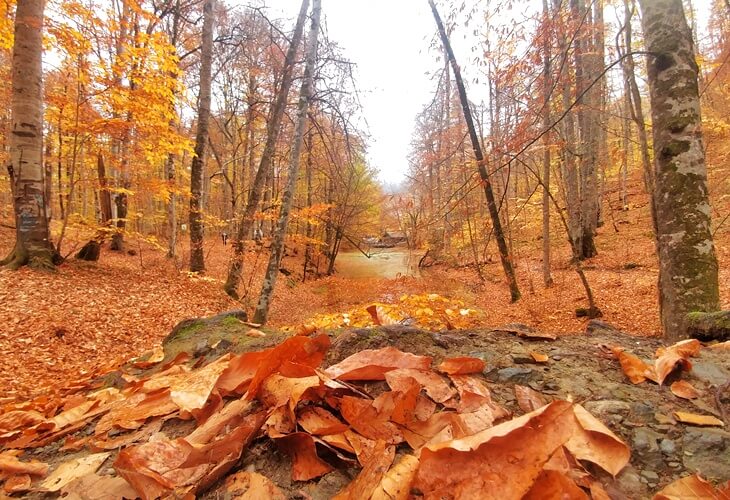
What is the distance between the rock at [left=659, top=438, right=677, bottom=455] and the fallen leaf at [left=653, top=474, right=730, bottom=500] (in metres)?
0.21

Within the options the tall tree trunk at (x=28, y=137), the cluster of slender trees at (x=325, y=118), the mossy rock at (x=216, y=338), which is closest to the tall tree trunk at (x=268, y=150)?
the cluster of slender trees at (x=325, y=118)

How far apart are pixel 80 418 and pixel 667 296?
3984 millimetres

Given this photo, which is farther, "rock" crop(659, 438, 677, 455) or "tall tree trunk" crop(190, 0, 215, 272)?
"tall tree trunk" crop(190, 0, 215, 272)

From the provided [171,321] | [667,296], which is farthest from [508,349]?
[171,321]

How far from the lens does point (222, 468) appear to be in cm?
102

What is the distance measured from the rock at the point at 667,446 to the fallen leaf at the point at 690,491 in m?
0.21

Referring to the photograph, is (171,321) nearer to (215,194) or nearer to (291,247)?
(291,247)

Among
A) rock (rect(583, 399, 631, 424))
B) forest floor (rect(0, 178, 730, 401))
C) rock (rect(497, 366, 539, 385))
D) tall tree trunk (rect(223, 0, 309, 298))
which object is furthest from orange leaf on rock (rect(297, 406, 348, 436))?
tall tree trunk (rect(223, 0, 309, 298))

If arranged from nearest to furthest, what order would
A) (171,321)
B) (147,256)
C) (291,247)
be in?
(171,321), (147,256), (291,247)

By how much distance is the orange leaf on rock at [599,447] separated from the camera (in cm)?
99

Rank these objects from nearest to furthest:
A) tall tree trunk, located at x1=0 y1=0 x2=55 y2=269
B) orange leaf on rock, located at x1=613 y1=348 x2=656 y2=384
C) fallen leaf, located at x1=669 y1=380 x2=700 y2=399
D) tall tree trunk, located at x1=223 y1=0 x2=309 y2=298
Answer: fallen leaf, located at x1=669 y1=380 x2=700 y2=399 < orange leaf on rock, located at x1=613 y1=348 x2=656 y2=384 < tall tree trunk, located at x1=0 y1=0 x2=55 y2=269 < tall tree trunk, located at x1=223 y1=0 x2=309 y2=298

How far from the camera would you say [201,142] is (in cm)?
960

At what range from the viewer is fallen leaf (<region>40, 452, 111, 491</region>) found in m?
1.18

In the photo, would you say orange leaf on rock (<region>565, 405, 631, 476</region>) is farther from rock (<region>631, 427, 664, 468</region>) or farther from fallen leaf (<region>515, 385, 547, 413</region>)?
fallen leaf (<region>515, 385, 547, 413</region>)
